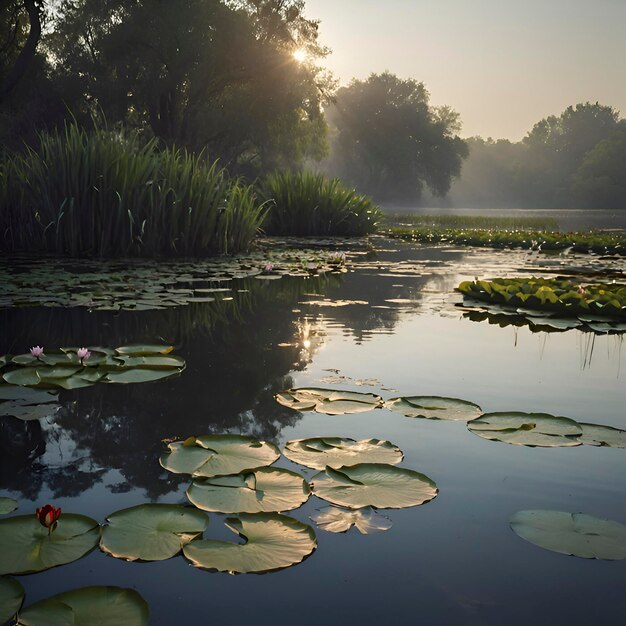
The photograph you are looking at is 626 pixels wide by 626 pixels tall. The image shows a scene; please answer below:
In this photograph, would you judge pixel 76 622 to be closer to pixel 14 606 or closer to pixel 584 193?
pixel 14 606

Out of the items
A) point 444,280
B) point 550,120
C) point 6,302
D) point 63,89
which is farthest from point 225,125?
point 550,120

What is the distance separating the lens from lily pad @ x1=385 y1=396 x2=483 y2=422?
9.05ft

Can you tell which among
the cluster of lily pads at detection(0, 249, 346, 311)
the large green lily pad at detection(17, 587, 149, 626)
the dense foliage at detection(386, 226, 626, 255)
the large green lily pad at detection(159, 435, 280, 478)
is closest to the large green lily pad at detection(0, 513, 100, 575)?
the large green lily pad at detection(17, 587, 149, 626)

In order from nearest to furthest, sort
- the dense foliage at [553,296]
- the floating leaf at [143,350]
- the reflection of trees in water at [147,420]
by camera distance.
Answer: the reflection of trees in water at [147,420]
the floating leaf at [143,350]
the dense foliage at [553,296]

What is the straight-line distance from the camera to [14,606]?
138 cm

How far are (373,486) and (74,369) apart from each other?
1.92 metres

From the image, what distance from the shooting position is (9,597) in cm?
141

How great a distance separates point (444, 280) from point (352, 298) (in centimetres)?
216

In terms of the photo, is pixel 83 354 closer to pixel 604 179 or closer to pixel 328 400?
pixel 328 400

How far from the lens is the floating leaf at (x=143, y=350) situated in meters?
3.66

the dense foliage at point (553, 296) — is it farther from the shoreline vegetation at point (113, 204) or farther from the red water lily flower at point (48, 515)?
the red water lily flower at point (48, 515)

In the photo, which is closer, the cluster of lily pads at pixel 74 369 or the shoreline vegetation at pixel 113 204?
the cluster of lily pads at pixel 74 369

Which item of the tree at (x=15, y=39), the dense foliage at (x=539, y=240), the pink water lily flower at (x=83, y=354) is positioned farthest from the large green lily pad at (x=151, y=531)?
the tree at (x=15, y=39)

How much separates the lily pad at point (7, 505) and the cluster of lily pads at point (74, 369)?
2.88ft
